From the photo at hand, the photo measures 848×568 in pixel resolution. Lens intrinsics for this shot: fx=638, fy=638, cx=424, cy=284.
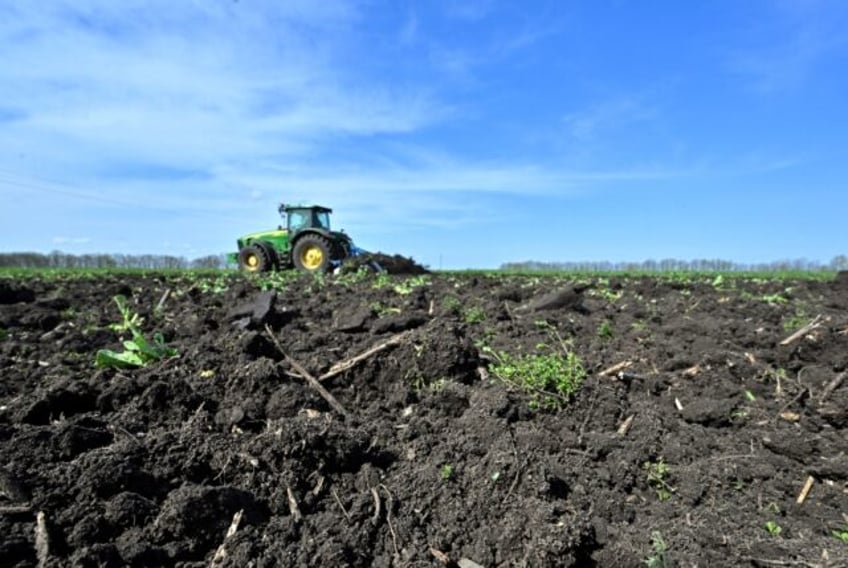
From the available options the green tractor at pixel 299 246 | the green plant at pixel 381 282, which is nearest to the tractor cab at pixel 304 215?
the green tractor at pixel 299 246

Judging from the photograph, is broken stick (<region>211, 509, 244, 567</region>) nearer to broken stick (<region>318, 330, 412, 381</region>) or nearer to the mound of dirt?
broken stick (<region>318, 330, 412, 381</region>)

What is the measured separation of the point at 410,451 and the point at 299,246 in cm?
1654

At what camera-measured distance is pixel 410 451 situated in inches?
128

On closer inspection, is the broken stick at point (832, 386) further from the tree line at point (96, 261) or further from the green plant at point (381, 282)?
the tree line at point (96, 261)

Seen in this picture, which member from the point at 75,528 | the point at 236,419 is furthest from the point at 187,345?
the point at 75,528

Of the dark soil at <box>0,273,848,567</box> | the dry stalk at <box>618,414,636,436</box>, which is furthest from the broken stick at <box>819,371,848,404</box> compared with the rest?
the dry stalk at <box>618,414,636,436</box>

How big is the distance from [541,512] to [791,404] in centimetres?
250

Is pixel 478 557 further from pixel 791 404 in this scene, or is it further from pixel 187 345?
pixel 187 345

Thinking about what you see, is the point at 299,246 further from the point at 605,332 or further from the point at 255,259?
the point at 605,332

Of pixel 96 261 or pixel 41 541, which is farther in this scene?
pixel 96 261

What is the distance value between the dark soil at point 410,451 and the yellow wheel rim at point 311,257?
43.9 feet

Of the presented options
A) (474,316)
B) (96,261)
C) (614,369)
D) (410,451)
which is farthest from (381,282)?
(96,261)

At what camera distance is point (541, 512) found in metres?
2.63

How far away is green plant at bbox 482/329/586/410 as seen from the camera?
3855 millimetres
